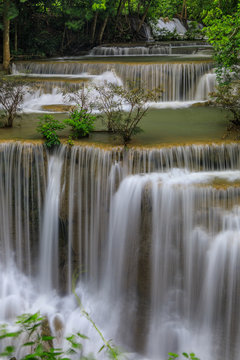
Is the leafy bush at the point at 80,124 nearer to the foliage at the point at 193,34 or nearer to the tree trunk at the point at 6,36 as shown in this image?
the tree trunk at the point at 6,36

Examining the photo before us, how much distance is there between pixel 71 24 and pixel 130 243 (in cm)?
1656

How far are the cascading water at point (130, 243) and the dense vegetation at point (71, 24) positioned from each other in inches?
392

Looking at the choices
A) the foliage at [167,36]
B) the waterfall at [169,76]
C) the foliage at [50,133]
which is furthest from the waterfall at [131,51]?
the foliage at [50,133]

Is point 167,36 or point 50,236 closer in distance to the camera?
point 50,236

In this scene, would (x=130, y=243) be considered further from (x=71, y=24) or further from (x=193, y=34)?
(x=193, y=34)

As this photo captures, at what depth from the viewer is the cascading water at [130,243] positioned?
19.8 feet

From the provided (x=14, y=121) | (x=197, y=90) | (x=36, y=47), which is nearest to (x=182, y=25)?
(x=36, y=47)

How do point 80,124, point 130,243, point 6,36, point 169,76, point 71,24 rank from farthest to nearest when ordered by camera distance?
point 71,24
point 6,36
point 169,76
point 80,124
point 130,243

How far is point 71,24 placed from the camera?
20.0 meters

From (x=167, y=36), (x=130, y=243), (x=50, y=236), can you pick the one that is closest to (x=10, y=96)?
(x=50, y=236)

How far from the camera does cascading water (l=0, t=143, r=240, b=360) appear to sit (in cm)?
604

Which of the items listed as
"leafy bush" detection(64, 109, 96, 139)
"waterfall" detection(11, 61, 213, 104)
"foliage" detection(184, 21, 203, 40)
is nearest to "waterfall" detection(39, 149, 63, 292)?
"leafy bush" detection(64, 109, 96, 139)

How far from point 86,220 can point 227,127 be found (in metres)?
4.06

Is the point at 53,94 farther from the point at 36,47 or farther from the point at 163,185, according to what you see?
the point at 36,47
